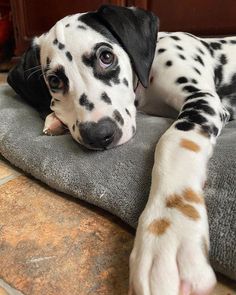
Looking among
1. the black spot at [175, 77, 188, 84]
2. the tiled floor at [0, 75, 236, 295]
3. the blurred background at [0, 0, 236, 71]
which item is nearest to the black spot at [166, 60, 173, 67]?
the black spot at [175, 77, 188, 84]

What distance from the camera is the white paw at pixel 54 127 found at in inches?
76.2

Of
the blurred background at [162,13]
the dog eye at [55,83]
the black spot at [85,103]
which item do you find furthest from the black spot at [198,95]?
the blurred background at [162,13]

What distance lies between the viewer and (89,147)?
5.27ft

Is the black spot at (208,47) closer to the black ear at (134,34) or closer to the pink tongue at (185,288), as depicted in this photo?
the black ear at (134,34)

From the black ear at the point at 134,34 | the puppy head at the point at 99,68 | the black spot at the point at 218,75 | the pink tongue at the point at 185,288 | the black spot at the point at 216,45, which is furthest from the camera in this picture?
the black spot at the point at 216,45

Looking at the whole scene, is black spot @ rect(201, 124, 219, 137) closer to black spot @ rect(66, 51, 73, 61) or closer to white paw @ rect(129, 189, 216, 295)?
white paw @ rect(129, 189, 216, 295)

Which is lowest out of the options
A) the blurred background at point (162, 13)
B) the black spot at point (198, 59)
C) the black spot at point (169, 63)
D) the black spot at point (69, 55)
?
the blurred background at point (162, 13)

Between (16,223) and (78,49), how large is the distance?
770 millimetres

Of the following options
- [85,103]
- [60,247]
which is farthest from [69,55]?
[60,247]

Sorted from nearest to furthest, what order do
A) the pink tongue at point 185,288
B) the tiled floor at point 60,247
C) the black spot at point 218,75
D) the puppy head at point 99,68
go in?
the pink tongue at point 185,288 → the tiled floor at point 60,247 → the puppy head at point 99,68 → the black spot at point 218,75

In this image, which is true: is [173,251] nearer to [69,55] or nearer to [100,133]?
[100,133]

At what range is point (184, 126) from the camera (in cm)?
147

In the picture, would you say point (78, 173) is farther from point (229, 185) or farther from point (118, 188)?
point (229, 185)

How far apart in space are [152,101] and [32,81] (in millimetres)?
624
